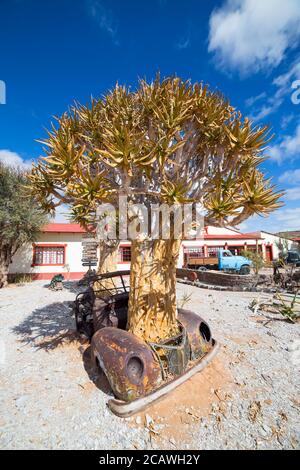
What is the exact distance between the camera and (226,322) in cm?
721

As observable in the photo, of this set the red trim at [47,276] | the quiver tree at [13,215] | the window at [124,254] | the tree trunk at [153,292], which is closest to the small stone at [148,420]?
the tree trunk at [153,292]

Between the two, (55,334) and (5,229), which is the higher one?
(5,229)

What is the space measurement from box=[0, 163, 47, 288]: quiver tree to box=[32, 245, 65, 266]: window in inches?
122

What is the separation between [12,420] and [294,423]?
13.1 ft

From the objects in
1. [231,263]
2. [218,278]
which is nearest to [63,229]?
[218,278]

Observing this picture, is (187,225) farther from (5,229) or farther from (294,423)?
(5,229)

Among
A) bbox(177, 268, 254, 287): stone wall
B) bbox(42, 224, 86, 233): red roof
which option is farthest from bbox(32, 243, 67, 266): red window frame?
bbox(177, 268, 254, 287): stone wall

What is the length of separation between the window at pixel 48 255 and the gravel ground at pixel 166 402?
13.5 metres

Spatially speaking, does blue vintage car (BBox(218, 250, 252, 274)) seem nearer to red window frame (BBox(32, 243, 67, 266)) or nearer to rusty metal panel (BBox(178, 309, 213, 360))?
red window frame (BBox(32, 243, 67, 266))

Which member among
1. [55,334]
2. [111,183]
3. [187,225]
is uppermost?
[111,183]

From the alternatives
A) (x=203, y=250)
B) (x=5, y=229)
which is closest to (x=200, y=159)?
(x=5, y=229)

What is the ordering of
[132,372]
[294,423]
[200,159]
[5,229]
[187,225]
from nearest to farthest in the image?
[294,423], [132,372], [187,225], [200,159], [5,229]

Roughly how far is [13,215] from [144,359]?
14391mm

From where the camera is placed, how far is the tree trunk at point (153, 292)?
14.9 ft
